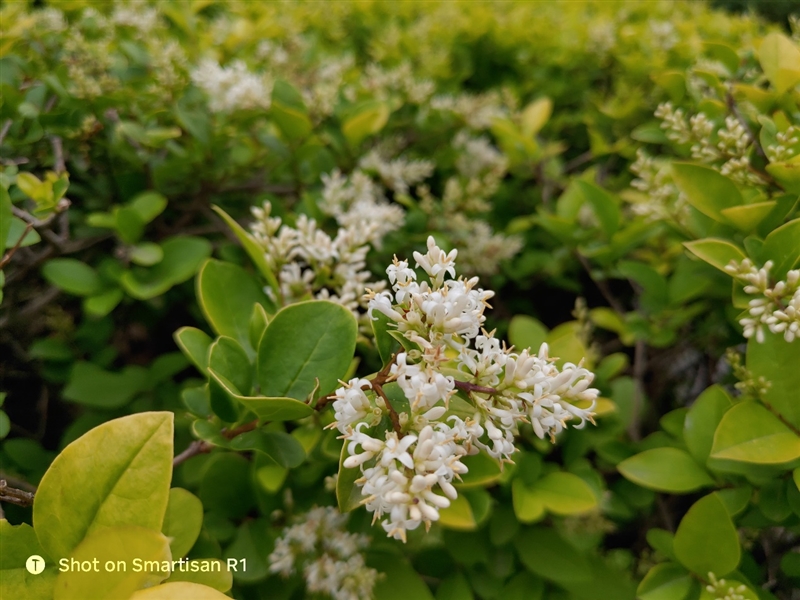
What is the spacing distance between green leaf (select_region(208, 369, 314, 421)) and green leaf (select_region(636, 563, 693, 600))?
783 millimetres

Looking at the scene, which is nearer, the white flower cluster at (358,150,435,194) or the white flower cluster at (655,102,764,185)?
the white flower cluster at (655,102,764,185)

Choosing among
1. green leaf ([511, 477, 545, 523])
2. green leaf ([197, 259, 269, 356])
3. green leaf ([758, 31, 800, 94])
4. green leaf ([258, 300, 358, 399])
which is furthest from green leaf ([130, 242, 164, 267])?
green leaf ([758, 31, 800, 94])

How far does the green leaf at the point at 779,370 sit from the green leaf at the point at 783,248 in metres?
0.14

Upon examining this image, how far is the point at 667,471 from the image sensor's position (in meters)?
1.22

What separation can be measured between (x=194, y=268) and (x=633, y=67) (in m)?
1.98

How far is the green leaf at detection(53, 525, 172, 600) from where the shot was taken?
0.71 m

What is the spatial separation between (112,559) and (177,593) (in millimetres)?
103

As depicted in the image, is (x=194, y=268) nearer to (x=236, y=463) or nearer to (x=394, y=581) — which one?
(x=236, y=463)

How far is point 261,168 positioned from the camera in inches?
74.1

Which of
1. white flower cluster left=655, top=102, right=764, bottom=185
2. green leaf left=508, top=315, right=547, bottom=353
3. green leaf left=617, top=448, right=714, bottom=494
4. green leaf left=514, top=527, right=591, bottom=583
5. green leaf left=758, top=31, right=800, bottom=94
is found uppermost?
green leaf left=758, top=31, right=800, bottom=94

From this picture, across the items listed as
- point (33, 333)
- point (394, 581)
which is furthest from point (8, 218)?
point (394, 581)

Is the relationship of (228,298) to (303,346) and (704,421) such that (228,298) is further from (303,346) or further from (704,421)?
(704,421)

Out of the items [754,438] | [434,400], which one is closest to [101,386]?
[434,400]

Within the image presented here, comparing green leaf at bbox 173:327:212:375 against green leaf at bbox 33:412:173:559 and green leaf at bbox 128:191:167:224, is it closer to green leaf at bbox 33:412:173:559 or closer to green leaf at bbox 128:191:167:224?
green leaf at bbox 33:412:173:559
